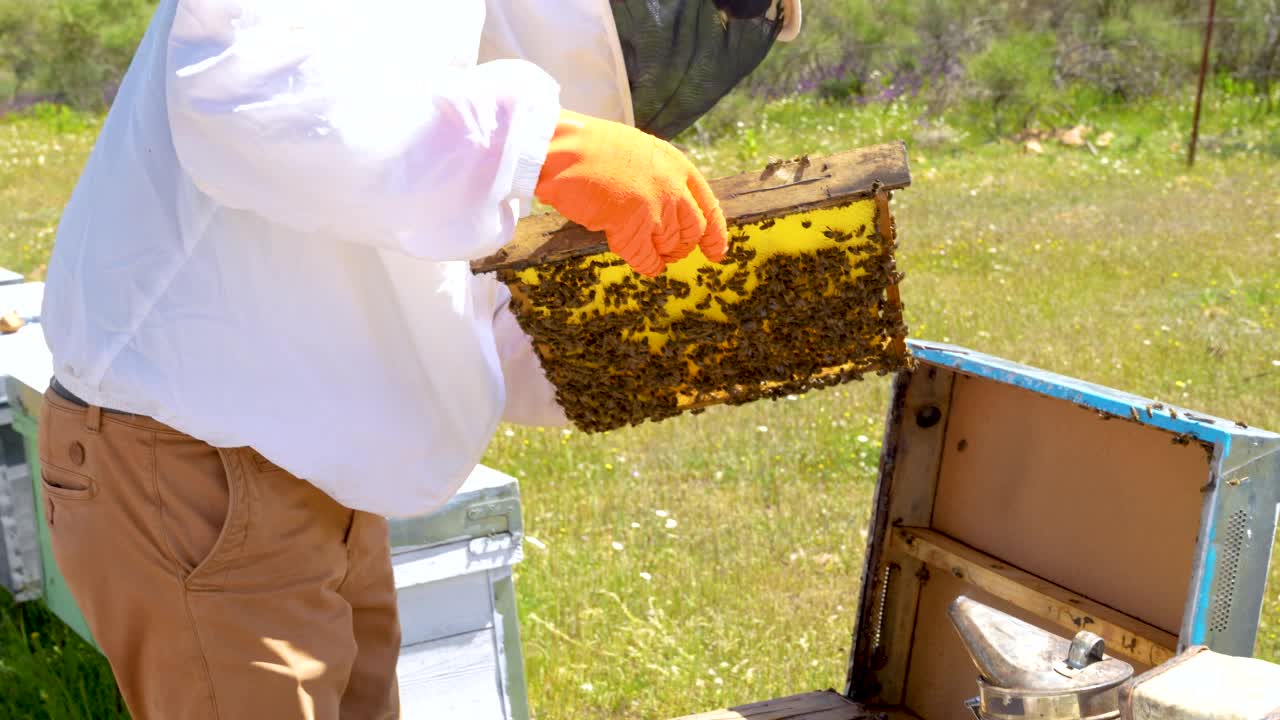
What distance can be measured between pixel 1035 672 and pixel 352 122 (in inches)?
37.5

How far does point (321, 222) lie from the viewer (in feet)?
5.03

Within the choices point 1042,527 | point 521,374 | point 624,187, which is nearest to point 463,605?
point 521,374

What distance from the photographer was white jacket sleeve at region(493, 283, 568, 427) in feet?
7.12

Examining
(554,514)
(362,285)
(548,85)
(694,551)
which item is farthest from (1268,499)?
(554,514)

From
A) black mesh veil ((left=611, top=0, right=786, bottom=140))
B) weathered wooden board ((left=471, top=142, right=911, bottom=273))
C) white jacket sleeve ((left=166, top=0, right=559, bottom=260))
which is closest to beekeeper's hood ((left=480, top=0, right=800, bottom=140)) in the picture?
black mesh veil ((left=611, top=0, right=786, bottom=140))

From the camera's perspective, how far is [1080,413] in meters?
2.53

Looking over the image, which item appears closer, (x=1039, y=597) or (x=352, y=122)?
(x=352, y=122)

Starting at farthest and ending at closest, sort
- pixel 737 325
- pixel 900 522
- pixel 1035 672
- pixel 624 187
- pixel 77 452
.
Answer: pixel 900 522, pixel 737 325, pixel 77 452, pixel 624 187, pixel 1035 672

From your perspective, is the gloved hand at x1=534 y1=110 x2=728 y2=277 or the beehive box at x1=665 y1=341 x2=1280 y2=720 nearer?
the gloved hand at x1=534 y1=110 x2=728 y2=277

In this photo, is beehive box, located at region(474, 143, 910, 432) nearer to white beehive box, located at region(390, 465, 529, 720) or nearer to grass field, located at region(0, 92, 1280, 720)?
white beehive box, located at region(390, 465, 529, 720)

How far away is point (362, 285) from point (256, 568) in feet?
1.31

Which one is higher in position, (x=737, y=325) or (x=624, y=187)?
(x=624, y=187)

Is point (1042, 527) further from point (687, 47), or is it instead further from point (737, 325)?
point (687, 47)

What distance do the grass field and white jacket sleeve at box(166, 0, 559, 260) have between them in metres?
2.15
